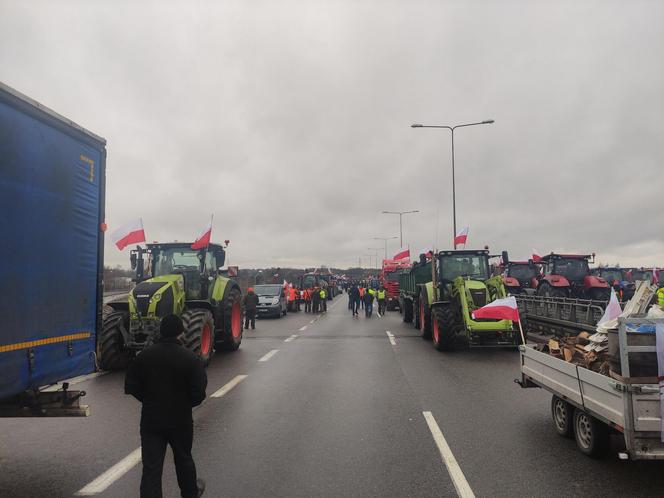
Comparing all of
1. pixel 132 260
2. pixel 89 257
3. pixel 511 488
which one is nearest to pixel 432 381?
pixel 511 488

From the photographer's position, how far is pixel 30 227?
13.9ft

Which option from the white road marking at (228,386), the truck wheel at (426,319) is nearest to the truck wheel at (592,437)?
the white road marking at (228,386)

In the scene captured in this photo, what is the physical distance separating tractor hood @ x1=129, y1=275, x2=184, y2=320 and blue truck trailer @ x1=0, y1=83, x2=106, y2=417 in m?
5.18

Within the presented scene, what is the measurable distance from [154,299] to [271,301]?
15.9 meters

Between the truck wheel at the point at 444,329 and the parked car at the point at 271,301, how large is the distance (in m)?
14.7

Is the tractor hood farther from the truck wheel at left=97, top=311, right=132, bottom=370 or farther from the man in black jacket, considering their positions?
the man in black jacket

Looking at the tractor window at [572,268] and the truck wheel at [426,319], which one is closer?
the truck wheel at [426,319]

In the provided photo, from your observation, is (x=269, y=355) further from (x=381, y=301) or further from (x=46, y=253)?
(x=381, y=301)

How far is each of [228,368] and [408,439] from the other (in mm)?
6044

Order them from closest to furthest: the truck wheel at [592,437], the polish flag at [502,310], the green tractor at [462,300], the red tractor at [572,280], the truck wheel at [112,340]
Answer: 1. the truck wheel at [592,437]
2. the polish flag at [502,310]
3. the truck wheel at [112,340]
4. the green tractor at [462,300]
5. the red tractor at [572,280]

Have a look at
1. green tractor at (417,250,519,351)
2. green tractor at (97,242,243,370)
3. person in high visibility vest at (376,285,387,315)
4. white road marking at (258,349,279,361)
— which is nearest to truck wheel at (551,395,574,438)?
green tractor at (417,250,519,351)

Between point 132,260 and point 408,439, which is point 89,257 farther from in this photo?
point 132,260

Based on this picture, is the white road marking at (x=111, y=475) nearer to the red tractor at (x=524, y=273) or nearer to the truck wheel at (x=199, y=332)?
the truck wheel at (x=199, y=332)

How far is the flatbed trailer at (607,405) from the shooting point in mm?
4043
